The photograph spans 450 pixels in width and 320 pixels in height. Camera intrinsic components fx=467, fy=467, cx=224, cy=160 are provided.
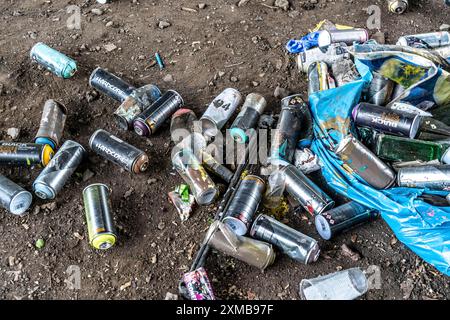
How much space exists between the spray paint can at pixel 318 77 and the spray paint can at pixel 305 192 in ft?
2.33

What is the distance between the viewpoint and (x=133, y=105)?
3.51 m

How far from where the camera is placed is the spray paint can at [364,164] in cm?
295

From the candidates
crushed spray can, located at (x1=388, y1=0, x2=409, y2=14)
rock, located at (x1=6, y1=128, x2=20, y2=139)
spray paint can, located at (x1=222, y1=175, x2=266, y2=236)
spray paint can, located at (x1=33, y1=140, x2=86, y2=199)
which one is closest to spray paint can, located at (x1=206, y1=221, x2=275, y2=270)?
spray paint can, located at (x1=222, y1=175, x2=266, y2=236)

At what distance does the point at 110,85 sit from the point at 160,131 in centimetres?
55

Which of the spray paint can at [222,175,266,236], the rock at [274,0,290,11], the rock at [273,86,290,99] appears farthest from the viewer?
the rock at [274,0,290,11]

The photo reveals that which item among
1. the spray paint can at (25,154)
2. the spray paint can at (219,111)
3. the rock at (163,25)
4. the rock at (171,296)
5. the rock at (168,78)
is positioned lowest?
the rock at (171,296)

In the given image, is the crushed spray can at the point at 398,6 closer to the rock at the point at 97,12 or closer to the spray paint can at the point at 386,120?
the spray paint can at the point at 386,120

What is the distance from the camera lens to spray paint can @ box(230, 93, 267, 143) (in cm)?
332

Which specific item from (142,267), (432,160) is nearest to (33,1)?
(142,267)

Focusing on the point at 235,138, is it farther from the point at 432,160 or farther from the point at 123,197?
the point at 432,160

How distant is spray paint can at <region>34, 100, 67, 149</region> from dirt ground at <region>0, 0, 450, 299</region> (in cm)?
12

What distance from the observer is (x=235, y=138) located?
11.0ft

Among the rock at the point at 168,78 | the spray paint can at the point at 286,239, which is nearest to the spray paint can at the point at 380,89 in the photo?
the spray paint can at the point at 286,239

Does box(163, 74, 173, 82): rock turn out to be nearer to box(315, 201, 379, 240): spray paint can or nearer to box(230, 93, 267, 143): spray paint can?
box(230, 93, 267, 143): spray paint can
